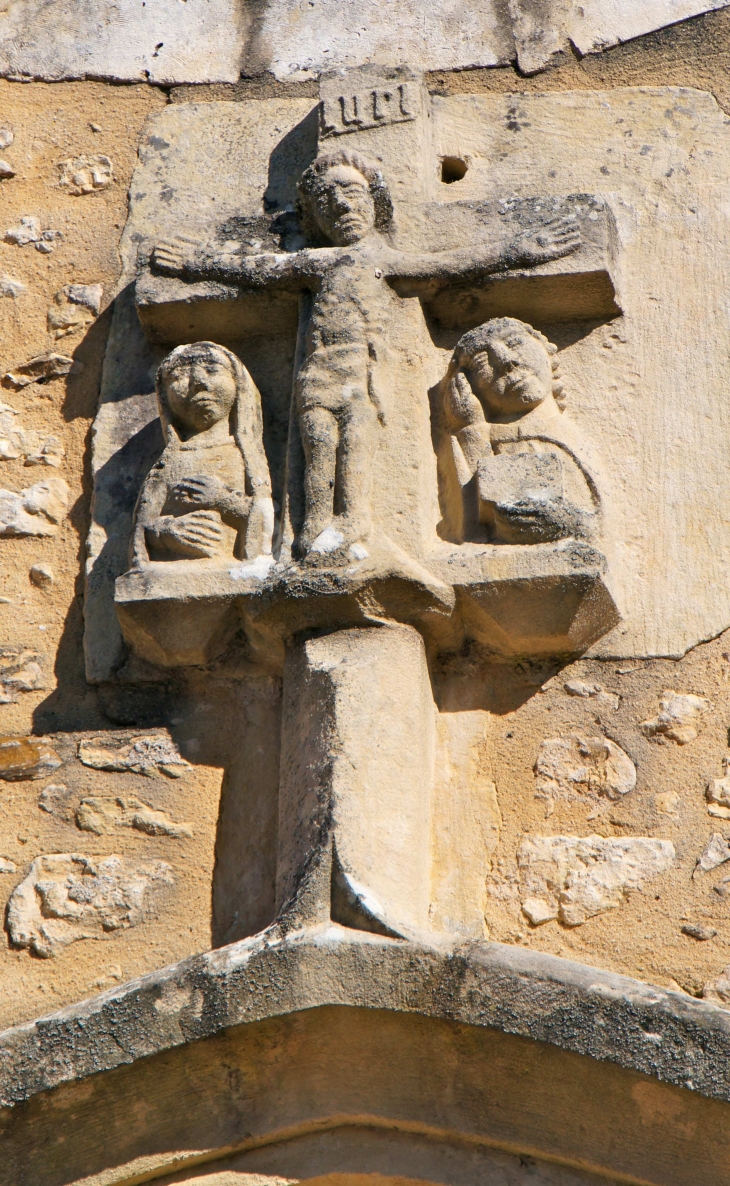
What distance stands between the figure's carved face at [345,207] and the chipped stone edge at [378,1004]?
184 cm

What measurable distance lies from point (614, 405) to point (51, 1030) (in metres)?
2.02

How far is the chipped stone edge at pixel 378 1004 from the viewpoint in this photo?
2.86m

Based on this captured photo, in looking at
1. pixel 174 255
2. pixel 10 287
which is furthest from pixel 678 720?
pixel 10 287

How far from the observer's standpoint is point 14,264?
439 cm

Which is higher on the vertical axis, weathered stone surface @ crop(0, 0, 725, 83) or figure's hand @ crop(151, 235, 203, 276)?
weathered stone surface @ crop(0, 0, 725, 83)

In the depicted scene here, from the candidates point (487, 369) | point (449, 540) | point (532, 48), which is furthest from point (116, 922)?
point (532, 48)

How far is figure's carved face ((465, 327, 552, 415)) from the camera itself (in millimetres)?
3656

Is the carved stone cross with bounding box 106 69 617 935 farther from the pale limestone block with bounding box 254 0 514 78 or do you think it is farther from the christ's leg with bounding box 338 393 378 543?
the pale limestone block with bounding box 254 0 514 78

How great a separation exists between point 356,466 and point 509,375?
1.46ft

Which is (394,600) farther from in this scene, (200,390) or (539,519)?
(200,390)

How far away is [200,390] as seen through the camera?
3.79 metres

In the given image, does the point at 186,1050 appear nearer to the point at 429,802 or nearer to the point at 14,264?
the point at 429,802

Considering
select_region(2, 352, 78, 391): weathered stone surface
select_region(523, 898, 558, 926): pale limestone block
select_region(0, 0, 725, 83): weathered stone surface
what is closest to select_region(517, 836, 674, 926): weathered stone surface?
select_region(523, 898, 558, 926): pale limestone block

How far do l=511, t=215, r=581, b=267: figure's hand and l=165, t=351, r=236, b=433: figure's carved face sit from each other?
2.63 ft
